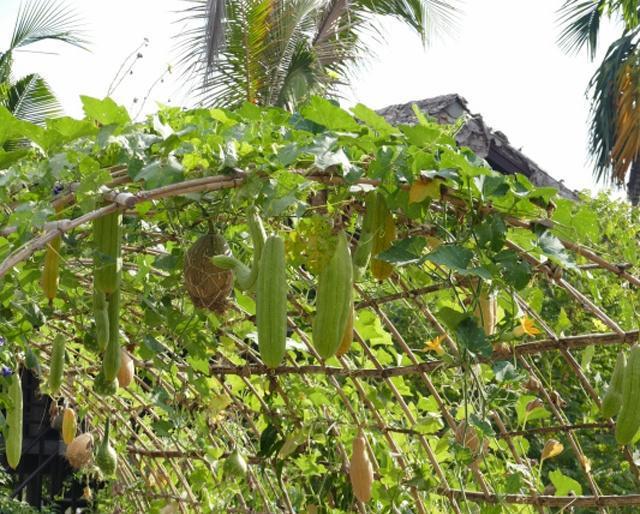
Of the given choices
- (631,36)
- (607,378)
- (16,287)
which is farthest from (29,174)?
(631,36)

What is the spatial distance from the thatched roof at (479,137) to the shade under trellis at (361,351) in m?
2.90

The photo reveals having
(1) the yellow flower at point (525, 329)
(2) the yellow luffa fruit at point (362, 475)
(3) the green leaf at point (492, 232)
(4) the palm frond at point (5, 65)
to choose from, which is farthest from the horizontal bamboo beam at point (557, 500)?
(4) the palm frond at point (5, 65)

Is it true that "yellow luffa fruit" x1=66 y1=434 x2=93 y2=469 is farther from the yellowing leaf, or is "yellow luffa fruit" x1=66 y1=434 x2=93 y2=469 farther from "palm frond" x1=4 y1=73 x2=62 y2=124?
"palm frond" x1=4 y1=73 x2=62 y2=124

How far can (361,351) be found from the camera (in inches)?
156

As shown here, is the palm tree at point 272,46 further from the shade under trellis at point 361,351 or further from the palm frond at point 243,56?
the shade under trellis at point 361,351

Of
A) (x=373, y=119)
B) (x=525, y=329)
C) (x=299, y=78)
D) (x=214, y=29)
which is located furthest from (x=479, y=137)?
(x=373, y=119)

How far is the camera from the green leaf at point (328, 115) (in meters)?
2.14

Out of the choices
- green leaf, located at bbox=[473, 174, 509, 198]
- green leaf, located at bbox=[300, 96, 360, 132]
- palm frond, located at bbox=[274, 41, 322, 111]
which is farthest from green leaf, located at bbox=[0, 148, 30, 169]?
palm frond, located at bbox=[274, 41, 322, 111]

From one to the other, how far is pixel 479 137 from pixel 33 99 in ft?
13.4

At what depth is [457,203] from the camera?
2264mm

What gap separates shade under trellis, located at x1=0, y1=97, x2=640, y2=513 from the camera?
2205mm

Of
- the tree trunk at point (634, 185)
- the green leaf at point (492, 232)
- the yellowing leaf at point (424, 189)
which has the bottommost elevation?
the tree trunk at point (634, 185)

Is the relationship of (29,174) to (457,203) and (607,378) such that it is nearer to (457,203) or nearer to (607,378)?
(457,203)

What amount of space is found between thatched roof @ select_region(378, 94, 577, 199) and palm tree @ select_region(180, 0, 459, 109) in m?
0.84
